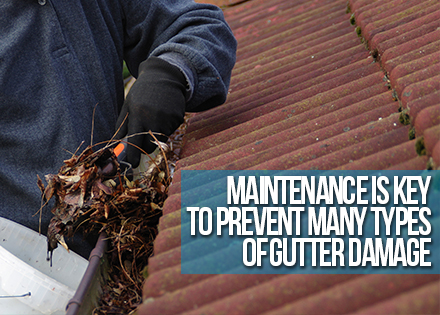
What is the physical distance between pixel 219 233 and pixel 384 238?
44cm

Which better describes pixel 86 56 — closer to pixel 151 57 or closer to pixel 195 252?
pixel 151 57

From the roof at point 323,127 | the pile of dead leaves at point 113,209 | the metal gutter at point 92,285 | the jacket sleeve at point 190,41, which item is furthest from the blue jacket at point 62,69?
the metal gutter at point 92,285

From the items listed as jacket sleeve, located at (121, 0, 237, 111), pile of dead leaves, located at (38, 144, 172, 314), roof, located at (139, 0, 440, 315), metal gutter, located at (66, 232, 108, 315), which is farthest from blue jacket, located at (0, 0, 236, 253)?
metal gutter, located at (66, 232, 108, 315)

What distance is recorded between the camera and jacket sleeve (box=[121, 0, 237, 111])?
5.66 ft

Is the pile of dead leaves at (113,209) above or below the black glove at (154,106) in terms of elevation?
below

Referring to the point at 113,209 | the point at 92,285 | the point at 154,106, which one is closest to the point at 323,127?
the point at 154,106

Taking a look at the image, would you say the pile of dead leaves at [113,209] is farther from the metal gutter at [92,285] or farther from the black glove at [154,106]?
the black glove at [154,106]

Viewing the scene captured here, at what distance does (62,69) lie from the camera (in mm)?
1870

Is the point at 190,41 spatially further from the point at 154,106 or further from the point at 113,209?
the point at 113,209

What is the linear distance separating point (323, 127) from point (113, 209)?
2.84ft

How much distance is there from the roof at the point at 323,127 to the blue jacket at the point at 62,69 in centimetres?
29

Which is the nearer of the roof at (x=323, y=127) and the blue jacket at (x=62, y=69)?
the roof at (x=323, y=127)

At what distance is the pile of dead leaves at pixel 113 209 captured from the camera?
4.51ft

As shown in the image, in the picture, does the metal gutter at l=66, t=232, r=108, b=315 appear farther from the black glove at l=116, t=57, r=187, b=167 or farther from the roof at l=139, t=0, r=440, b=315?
the black glove at l=116, t=57, r=187, b=167
